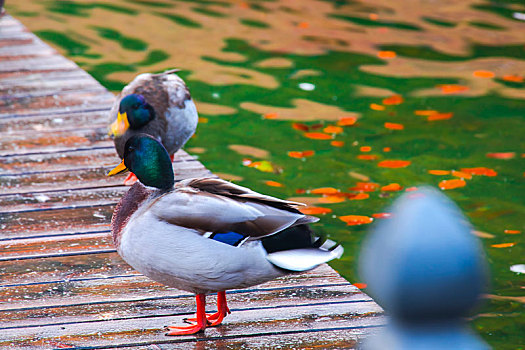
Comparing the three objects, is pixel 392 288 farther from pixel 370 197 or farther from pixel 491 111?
pixel 491 111

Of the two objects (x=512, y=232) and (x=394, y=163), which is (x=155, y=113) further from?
(x=512, y=232)

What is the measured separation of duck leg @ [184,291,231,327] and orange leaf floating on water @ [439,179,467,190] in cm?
276

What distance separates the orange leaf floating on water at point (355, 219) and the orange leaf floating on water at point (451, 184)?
76 centimetres

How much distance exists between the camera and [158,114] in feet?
15.0

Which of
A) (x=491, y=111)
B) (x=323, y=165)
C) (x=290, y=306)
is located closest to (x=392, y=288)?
(x=290, y=306)

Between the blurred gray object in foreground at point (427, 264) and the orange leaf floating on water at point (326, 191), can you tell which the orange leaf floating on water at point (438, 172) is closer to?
the orange leaf floating on water at point (326, 191)

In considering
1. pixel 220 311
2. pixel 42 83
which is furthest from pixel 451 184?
pixel 42 83

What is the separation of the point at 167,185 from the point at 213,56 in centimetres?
590

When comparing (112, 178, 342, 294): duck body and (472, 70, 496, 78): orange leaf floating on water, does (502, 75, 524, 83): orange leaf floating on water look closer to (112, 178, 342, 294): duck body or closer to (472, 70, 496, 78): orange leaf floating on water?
(472, 70, 496, 78): orange leaf floating on water

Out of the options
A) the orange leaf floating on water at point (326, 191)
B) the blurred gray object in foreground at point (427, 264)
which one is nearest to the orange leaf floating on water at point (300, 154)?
the orange leaf floating on water at point (326, 191)

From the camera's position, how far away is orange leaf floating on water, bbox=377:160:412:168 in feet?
18.7

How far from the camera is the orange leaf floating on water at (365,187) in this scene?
208 inches

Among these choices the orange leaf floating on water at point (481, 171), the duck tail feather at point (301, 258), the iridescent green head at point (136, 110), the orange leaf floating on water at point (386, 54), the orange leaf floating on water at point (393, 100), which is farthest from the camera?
the orange leaf floating on water at point (386, 54)

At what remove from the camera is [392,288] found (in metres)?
0.69
